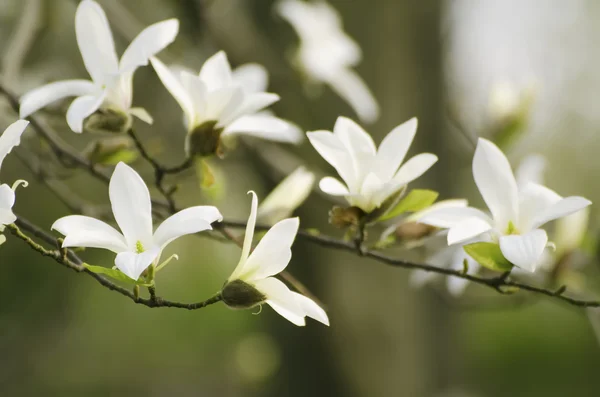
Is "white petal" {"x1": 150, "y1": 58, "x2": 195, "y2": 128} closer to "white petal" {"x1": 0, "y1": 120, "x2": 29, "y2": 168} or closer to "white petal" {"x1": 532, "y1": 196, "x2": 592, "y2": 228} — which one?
"white petal" {"x1": 0, "y1": 120, "x2": 29, "y2": 168}

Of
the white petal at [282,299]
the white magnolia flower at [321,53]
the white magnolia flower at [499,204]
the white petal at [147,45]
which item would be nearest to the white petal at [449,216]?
the white magnolia flower at [499,204]

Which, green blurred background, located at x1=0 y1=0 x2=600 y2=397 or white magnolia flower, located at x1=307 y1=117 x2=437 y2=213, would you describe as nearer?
white magnolia flower, located at x1=307 y1=117 x2=437 y2=213

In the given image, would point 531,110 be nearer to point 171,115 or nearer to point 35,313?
point 171,115

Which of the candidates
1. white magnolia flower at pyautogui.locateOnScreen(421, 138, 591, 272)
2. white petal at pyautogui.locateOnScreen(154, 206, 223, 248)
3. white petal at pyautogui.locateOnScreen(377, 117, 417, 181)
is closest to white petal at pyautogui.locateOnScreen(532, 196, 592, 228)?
white magnolia flower at pyautogui.locateOnScreen(421, 138, 591, 272)

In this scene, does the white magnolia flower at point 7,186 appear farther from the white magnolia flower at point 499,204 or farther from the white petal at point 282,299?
the white magnolia flower at point 499,204

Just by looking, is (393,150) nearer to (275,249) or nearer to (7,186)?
(275,249)

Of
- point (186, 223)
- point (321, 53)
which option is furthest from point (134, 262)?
point (321, 53)

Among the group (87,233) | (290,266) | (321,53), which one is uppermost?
(87,233)
